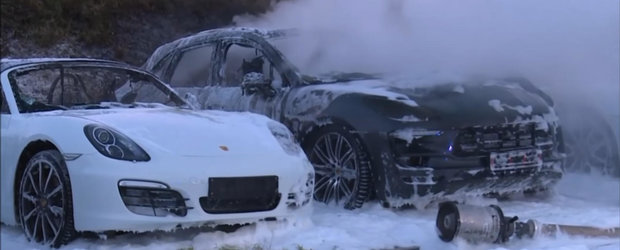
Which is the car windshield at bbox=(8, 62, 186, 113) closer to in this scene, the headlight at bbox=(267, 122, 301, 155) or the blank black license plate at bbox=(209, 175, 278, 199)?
the headlight at bbox=(267, 122, 301, 155)

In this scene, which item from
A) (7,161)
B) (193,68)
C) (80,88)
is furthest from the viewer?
(193,68)

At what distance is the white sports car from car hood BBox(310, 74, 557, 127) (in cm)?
97

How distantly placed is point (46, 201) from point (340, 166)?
209cm

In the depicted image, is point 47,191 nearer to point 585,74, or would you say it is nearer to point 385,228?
point 385,228

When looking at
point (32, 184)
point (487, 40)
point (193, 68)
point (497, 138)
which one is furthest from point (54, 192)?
point (487, 40)

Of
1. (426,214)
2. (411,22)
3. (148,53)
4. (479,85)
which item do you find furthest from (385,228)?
(148,53)

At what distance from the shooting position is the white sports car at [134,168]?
405 centimetres

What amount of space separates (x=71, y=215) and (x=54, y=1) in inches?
200

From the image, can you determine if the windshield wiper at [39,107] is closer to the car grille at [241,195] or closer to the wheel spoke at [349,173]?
the car grille at [241,195]

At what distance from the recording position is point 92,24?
8.80 metres

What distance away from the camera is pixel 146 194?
160 inches

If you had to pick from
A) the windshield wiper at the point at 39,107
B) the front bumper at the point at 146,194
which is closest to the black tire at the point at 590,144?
the front bumper at the point at 146,194

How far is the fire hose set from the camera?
437 cm

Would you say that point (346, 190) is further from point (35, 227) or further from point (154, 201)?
point (35, 227)
